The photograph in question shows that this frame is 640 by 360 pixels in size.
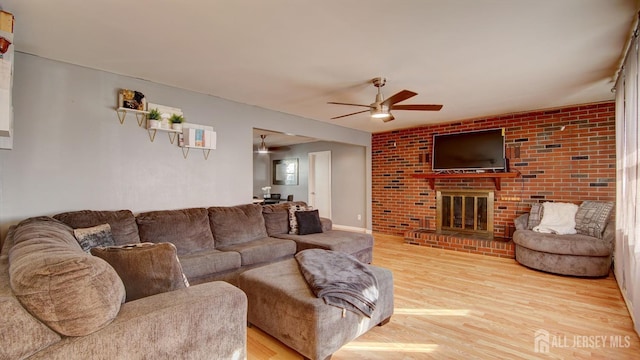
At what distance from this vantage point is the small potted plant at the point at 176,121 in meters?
3.47

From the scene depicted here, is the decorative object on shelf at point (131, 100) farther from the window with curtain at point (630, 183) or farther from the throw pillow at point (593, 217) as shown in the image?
the throw pillow at point (593, 217)

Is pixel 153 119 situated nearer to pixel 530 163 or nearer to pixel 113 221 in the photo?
pixel 113 221

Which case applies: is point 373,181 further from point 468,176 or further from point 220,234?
point 220,234

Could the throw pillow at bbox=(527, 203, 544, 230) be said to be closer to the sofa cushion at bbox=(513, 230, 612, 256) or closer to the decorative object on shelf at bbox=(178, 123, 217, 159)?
the sofa cushion at bbox=(513, 230, 612, 256)

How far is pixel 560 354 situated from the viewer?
2.12 metres

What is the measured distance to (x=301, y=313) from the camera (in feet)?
6.39

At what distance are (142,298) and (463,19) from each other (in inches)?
101

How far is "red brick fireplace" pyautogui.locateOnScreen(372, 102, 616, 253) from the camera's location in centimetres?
429

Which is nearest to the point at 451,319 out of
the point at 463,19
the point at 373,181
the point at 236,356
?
the point at 236,356

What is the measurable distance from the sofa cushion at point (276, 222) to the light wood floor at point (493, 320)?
164 centimetres

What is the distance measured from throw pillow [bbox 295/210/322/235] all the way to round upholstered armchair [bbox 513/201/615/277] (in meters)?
2.84

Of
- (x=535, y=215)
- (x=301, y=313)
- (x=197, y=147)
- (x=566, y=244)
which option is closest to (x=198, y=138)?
(x=197, y=147)

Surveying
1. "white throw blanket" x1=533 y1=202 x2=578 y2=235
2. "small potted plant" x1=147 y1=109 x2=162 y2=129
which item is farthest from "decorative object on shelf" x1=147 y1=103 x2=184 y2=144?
"white throw blanket" x1=533 y1=202 x2=578 y2=235

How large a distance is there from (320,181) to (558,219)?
495 cm
